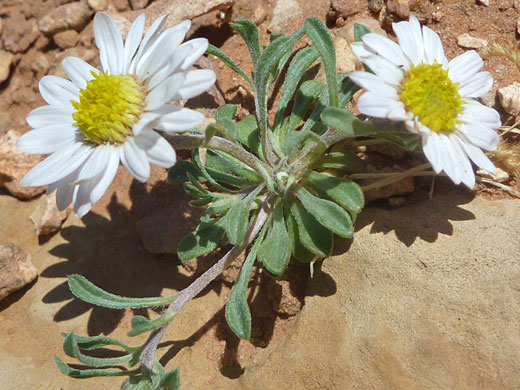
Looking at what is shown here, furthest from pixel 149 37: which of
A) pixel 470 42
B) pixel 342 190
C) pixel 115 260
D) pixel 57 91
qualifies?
pixel 470 42

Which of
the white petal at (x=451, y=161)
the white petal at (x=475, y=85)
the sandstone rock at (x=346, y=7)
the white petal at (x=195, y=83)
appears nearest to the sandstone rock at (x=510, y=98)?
the white petal at (x=475, y=85)

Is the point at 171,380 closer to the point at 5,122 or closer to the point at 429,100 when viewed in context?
the point at 429,100

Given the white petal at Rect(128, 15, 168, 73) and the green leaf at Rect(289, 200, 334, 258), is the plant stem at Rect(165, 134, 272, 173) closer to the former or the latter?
the green leaf at Rect(289, 200, 334, 258)

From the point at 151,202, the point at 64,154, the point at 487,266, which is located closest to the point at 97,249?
the point at 151,202

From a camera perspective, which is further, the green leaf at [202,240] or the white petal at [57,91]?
the green leaf at [202,240]

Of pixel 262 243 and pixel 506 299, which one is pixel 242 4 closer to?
pixel 262 243

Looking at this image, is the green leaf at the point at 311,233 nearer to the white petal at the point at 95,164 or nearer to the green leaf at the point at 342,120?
the green leaf at the point at 342,120
